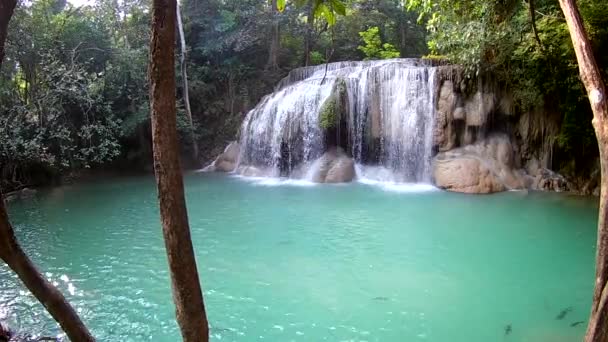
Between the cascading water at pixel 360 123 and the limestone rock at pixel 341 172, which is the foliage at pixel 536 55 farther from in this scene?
the limestone rock at pixel 341 172

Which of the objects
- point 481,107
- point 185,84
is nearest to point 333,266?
point 481,107

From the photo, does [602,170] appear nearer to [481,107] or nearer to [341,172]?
[481,107]

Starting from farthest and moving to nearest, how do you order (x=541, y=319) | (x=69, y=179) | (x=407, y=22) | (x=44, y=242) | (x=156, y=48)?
(x=407, y=22)
(x=69, y=179)
(x=44, y=242)
(x=541, y=319)
(x=156, y=48)

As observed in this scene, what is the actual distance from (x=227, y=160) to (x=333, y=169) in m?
4.36

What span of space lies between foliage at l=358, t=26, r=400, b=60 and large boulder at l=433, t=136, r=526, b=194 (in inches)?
271

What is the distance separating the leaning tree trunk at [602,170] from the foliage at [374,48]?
1503 cm

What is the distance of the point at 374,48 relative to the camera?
17.5 metres

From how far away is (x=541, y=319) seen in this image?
4465 millimetres

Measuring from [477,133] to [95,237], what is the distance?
865 cm

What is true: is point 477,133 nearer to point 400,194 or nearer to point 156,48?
point 400,194

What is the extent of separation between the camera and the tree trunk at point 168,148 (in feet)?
5.15

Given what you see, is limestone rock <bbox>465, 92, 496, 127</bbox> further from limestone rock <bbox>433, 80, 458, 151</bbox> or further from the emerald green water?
the emerald green water

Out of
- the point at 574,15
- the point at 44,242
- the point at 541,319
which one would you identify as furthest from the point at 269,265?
the point at 574,15

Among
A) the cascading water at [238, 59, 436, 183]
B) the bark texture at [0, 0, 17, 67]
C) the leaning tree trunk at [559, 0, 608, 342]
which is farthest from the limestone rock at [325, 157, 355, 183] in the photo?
the bark texture at [0, 0, 17, 67]
